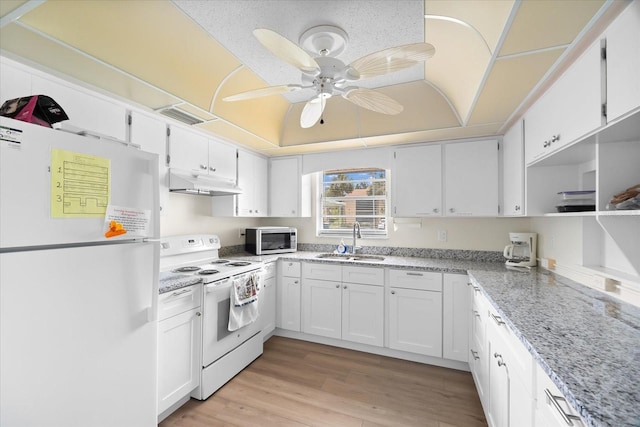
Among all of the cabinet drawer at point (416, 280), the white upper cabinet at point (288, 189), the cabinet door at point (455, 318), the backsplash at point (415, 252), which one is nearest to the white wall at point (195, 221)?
the backsplash at point (415, 252)

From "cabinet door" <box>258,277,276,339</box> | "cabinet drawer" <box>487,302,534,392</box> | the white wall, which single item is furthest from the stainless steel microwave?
"cabinet drawer" <box>487,302,534,392</box>

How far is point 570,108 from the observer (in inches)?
58.0

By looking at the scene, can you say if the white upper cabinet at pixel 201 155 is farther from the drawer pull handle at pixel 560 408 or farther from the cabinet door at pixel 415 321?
the drawer pull handle at pixel 560 408

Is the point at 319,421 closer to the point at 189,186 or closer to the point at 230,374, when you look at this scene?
the point at 230,374

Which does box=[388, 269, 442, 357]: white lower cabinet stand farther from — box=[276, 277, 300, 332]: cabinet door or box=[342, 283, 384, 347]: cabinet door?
box=[276, 277, 300, 332]: cabinet door

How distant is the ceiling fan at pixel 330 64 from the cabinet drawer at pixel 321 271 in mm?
1689

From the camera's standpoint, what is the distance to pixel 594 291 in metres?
1.73

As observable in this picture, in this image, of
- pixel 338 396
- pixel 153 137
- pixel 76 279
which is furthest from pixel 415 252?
pixel 76 279

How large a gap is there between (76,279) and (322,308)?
2.37 meters

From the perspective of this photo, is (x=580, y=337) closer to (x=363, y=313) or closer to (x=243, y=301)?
(x=363, y=313)

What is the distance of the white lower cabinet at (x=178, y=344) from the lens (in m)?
1.89

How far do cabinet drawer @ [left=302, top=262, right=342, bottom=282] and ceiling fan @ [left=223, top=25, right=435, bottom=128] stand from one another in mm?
1689

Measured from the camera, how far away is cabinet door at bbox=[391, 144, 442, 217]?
303 cm

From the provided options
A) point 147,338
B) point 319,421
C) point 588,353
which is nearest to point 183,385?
point 147,338
